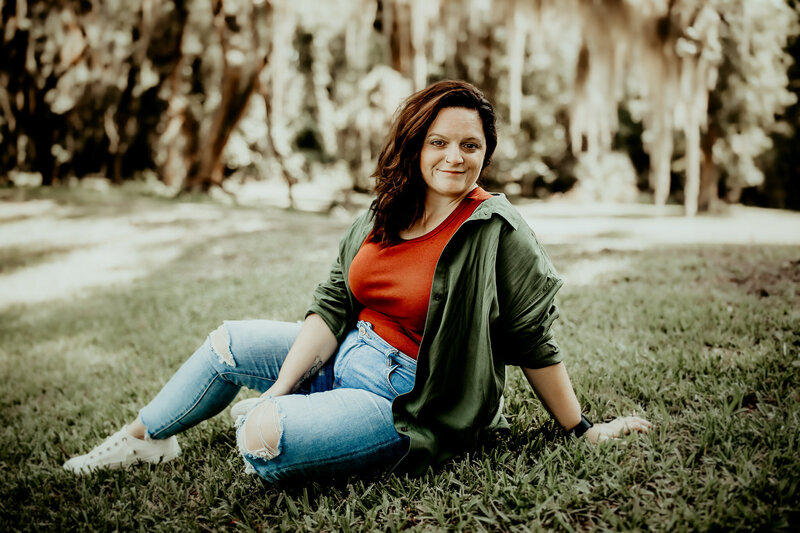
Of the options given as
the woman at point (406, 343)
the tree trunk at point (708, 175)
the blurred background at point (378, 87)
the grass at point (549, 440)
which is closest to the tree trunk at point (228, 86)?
the blurred background at point (378, 87)

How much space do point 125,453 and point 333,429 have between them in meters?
1.07

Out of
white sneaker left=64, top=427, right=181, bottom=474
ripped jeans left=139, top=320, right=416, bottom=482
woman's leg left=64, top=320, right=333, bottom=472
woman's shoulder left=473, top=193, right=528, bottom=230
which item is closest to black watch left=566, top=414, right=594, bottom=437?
ripped jeans left=139, top=320, right=416, bottom=482

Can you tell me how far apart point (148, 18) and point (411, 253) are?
11.4 meters

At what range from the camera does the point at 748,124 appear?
12.9 meters

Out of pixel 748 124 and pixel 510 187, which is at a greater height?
pixel 748 124

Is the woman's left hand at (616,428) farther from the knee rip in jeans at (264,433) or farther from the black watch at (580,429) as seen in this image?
the knee rip in jeans at (264,433)

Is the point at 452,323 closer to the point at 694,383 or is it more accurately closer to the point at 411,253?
the point at 411,253

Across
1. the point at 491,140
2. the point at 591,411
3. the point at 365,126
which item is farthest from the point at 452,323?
the point at 365,126

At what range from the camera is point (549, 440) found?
205 centimetres

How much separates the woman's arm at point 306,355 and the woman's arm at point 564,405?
742 mm

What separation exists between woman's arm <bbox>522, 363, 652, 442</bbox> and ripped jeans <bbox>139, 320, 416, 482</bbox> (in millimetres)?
432

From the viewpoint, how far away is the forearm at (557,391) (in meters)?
1.79

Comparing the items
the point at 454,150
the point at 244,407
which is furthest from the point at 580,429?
the point at 244,407

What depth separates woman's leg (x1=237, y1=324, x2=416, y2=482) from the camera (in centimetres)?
165
